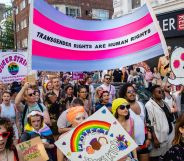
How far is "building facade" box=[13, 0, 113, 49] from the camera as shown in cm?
3568

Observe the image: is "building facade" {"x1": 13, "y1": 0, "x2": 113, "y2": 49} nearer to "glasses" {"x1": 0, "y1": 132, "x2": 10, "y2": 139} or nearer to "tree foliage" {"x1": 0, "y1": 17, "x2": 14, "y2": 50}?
"tree foliage" {"x1": 0, "y1": 17, "x2": 14, "y2": 50}

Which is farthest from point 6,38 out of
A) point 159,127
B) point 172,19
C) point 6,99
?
point 159,127

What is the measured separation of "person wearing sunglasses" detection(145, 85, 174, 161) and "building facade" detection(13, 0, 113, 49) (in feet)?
95.4

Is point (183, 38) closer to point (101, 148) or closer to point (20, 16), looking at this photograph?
point (101, 148)

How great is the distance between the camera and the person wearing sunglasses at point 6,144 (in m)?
3.41

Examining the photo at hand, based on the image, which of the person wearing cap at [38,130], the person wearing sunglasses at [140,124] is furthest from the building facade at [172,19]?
the person wearing cap at [38,130]

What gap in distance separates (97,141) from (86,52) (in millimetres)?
2275

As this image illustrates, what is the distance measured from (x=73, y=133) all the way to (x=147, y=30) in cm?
235

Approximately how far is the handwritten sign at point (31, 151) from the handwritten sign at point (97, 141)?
1.09 feet

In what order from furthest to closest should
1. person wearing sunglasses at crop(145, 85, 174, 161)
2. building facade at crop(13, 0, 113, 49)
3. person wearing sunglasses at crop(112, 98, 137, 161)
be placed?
building facade at crop(13, 0, 113, 49) → person wearing sunglasses at crop(145, 85, 174, 161) → person wearing sunglasses at crop(112, 98, 137, 161)

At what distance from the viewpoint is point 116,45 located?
17.9 feet

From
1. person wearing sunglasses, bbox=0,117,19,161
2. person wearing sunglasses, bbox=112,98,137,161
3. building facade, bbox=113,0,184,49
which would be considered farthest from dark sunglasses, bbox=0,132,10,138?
building facade, bbox=113,0,184,49

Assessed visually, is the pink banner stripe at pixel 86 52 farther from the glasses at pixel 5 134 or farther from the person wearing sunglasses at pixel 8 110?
the glasses at pixel 5 134

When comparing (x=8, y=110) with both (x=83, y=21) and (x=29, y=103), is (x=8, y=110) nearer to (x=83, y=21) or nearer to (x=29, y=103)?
(x=29, y=103)
